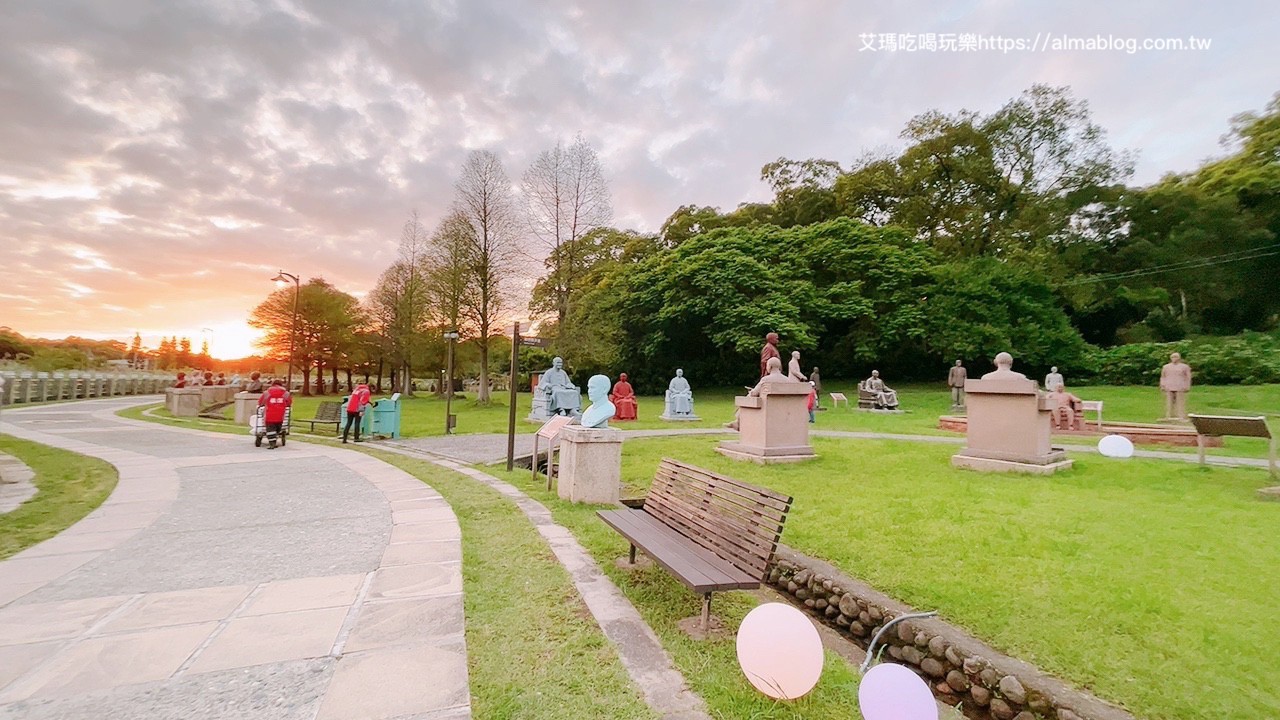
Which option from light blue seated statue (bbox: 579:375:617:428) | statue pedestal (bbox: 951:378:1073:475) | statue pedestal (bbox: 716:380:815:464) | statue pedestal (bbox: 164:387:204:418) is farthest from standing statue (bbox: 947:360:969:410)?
statue pedestal (bbox: 164:387:204:418)

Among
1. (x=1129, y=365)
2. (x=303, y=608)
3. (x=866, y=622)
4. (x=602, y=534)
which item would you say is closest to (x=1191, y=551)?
(x=866, y=622)

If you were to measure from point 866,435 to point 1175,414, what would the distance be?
848cm

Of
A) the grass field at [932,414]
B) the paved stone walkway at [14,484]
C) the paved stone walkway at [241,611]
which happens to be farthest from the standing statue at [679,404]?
the paved stone walkway at [14,484]

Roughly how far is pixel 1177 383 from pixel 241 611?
61.2 ft

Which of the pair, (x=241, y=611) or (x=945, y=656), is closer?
(x=945, y=656)

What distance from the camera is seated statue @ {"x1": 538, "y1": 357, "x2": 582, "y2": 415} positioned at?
16219 millimetres

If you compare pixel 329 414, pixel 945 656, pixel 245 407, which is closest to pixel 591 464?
pixel 945 656

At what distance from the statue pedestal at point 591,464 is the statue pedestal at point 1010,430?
549cm

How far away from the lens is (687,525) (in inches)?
179

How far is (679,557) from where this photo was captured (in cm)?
375

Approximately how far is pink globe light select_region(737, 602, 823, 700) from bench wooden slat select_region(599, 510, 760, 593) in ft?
1.47

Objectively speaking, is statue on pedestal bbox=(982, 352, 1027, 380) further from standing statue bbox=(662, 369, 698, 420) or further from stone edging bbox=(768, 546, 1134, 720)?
standing statue bbox=(662, 369, 698, 420)

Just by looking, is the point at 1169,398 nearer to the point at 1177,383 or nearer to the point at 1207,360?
the point at 1177,383

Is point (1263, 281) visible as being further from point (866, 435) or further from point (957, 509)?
point (957, 509)
